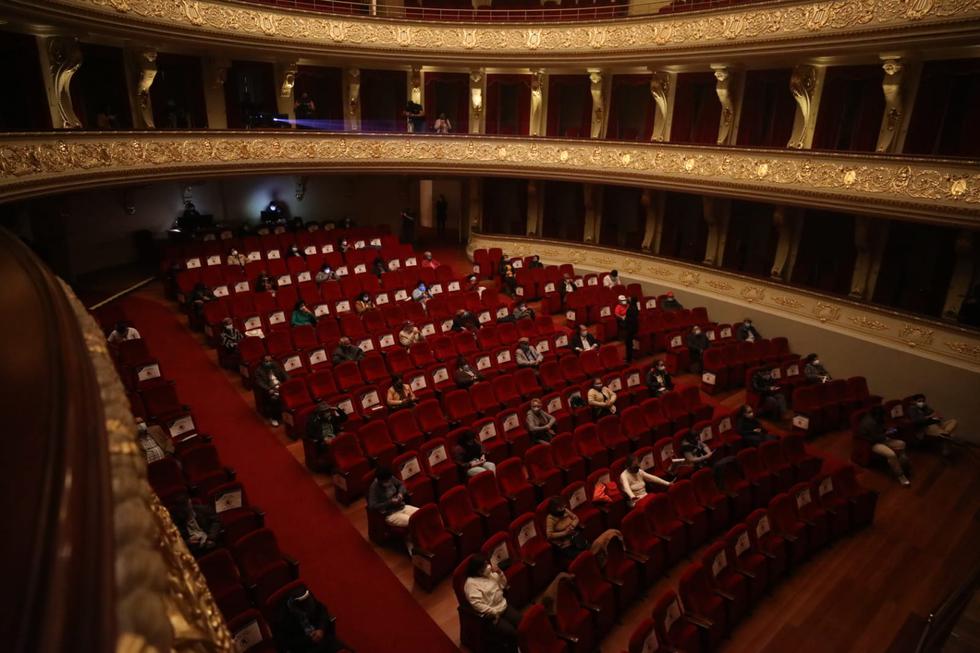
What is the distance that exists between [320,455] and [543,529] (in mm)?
2971

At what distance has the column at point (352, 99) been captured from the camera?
53.0 feet

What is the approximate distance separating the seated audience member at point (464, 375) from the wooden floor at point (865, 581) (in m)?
2.44

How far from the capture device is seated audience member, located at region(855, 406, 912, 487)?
8734 millimetres

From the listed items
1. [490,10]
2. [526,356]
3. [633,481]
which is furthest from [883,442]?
[490,10]

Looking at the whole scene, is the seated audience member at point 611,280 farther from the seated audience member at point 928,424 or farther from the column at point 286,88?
the column at point 286,88

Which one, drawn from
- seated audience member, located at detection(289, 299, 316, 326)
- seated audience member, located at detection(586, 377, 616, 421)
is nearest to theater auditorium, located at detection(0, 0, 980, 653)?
seated audience member, located at detection(586, 377, 616, 421)

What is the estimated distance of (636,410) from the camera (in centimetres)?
864

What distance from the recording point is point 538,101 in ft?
53.9

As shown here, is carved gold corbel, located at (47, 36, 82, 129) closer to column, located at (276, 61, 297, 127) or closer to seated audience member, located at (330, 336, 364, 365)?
column, located at (276, 61, 297, 127)

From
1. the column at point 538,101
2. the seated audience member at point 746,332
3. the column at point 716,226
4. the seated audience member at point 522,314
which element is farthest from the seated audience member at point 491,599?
the column at point 538,101

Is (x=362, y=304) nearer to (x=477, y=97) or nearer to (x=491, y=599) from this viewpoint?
(x=491, y=599)

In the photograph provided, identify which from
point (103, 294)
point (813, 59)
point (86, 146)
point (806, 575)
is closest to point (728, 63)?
point (813, 59)

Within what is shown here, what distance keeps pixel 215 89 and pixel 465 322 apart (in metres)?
9.24

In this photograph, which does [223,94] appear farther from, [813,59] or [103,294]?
[813,59]
